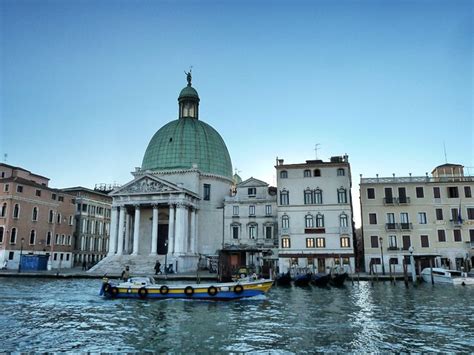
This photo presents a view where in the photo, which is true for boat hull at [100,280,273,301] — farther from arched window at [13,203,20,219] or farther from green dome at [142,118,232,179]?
green dome at [142,118,232,179]

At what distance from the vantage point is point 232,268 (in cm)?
3781

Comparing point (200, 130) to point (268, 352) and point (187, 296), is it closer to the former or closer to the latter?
point (187, 296)

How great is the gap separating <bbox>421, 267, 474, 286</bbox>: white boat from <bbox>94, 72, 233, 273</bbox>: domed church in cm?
2427

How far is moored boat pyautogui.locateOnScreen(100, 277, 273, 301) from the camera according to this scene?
2277cm

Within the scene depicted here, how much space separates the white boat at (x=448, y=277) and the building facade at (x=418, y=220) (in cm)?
472

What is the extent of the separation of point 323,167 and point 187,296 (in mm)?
25412

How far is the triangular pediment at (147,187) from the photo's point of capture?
1889 inches

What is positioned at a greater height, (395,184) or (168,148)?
(168,148)

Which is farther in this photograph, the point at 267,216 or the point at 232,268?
the point at 267,216

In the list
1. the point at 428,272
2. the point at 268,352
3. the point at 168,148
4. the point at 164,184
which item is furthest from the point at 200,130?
the point at 268,352

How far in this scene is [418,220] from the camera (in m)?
42.0

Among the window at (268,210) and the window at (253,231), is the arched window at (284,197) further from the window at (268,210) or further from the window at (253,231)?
the window at (253,231)

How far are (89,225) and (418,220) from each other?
45417mm

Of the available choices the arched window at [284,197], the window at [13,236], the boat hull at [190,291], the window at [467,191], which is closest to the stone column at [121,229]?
the window at [13,236]
